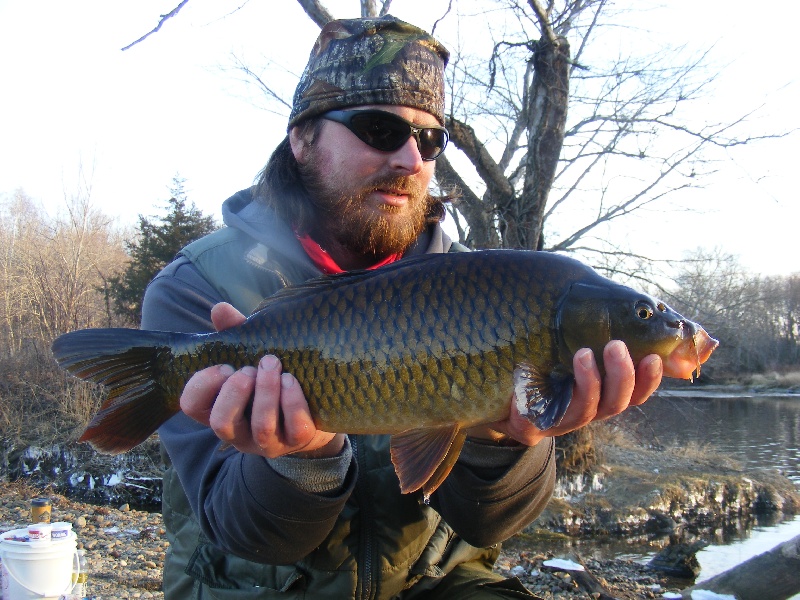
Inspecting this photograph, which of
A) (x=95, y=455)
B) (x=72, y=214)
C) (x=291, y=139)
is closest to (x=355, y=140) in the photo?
(x=291, y=139)

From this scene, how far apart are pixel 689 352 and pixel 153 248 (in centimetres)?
1661

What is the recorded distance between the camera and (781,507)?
12.8 meters

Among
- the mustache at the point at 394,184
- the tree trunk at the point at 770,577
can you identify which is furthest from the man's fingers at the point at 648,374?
the tree trunk at the point at 770,577

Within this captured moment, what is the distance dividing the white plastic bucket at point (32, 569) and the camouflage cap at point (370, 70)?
3190 millimetres

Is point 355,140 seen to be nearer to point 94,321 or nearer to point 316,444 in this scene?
point 316,444

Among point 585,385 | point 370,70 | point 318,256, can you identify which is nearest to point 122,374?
point 318,256

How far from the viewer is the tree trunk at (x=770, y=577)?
19.4 ft

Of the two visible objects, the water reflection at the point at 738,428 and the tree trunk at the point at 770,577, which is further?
the water reflection at the point at 738,428

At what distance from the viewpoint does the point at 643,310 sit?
1.92 m

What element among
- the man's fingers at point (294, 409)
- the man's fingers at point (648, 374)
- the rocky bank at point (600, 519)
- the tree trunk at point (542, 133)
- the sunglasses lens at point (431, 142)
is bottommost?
the rocky bank at point (600, 519)

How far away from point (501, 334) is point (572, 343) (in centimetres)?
21

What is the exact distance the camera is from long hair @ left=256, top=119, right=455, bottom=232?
3189mm

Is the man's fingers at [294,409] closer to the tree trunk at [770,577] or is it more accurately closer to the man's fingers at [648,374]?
the man's fingers at [648,374]

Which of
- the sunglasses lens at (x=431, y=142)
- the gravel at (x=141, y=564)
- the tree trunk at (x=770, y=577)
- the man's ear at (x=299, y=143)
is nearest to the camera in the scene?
the sunglasses lens at (x=431, y=142)
